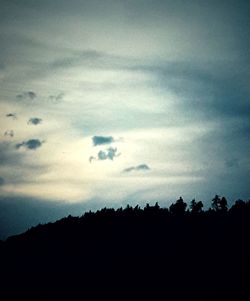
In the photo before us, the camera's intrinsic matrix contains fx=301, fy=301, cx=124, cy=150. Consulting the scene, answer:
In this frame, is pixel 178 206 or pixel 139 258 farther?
pixel 178 206

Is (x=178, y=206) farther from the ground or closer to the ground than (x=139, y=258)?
farther from the ground

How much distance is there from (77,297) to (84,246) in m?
25.6

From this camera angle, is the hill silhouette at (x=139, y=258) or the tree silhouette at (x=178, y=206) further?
the tree silhouette at (x=178, y=206)

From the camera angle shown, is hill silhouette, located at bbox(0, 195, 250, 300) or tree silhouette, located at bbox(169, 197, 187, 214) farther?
tree silhouette, located at bbox(169, 197, 187, 214)

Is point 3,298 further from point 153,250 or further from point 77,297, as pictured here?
point 153,250

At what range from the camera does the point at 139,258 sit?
5512cm

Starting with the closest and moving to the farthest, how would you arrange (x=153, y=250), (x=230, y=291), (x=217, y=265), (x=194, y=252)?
1. (x=230, y=291)
2. (x=217, y=265)
3. (x=194, y=252)
4. (x=153, y=250)

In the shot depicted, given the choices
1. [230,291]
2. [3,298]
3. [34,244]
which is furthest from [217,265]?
[34,244]

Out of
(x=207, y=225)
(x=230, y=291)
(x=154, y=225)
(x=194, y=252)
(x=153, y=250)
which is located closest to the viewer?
(x=230, y=291)

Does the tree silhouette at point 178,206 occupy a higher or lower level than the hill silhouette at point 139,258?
higher

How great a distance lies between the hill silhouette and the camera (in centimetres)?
4253

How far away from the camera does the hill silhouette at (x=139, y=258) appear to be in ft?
140

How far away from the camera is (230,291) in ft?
122

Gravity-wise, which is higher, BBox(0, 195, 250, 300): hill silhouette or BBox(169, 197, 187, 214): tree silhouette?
BBox(169, 197, 187, 214): tree silhouette
